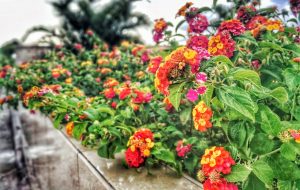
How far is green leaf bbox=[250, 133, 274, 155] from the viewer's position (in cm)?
116

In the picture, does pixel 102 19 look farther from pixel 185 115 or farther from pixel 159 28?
pixel 185 115

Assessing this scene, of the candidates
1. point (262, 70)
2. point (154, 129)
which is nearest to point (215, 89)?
point (262, 70)

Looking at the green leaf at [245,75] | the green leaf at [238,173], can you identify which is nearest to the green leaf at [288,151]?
the green leaf at [238,173]

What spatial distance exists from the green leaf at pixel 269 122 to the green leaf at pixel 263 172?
113 millimetres

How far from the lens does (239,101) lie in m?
1.04

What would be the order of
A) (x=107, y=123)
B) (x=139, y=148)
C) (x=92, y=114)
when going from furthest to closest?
(x=92, y=114) < (x=107, y=123) < (x=139, y=148)

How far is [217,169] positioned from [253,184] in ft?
0.57

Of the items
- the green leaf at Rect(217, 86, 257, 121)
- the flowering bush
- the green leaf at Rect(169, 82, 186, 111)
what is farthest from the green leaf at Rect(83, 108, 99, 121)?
the green leaf at Rect(217, 86, 257, 121)

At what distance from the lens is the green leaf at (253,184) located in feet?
3.88

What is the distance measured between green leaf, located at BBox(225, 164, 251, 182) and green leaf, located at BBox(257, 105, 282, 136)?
0.48ft

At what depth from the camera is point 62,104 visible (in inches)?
85.2

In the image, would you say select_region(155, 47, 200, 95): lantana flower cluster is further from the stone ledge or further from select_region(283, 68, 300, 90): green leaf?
the stone ledge

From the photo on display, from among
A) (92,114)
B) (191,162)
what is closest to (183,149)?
(191,162)

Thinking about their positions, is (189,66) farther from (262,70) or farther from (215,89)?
(262,70)
